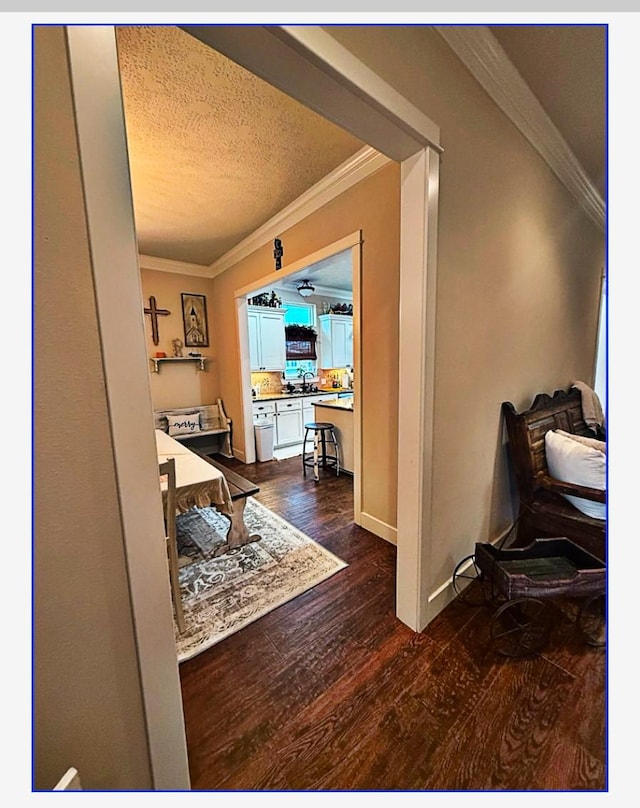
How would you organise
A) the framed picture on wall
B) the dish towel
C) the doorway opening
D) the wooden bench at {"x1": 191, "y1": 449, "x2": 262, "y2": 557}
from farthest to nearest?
1. the framed picture on wall
2. the dish towel
3. the doorway opening
4. the wooden bench at {"x1": 191, "y1": 449, "x2": 262, "y2": 557}

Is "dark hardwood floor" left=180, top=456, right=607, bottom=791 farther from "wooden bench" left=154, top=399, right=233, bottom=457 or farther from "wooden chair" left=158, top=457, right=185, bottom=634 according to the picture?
"wooden bench" left=154, top=399, right=233, bottom=457

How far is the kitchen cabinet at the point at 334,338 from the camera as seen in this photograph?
583 centimetres

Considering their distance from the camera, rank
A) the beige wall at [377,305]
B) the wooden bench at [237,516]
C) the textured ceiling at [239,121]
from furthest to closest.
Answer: the wooden bench at [237,516] < the beige wall at [377,305] < the textured ceiling at [239,121]

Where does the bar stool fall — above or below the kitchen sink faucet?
below

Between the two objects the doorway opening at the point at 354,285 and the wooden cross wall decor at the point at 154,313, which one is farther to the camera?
the wooden cross wall decor at the point at 154,313

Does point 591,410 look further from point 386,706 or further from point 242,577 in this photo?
point 242,577

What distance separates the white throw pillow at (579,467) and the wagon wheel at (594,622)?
1.50 ft

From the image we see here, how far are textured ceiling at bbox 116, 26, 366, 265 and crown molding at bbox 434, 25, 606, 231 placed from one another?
2.48 feet

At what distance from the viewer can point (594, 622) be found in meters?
1.53

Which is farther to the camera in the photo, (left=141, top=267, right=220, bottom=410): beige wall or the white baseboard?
(left=141, top=267, right=220, bottom=410): beige wall

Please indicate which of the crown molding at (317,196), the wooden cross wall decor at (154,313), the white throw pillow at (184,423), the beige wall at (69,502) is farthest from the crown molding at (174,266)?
the beige wall at (69,502)

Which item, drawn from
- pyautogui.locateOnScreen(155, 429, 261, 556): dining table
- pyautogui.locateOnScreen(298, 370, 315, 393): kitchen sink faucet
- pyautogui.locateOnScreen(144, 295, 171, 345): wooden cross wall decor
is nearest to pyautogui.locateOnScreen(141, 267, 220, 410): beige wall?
pyautogui.locateOnScreen(144, 295, 171, 345): wooden cross wall decor

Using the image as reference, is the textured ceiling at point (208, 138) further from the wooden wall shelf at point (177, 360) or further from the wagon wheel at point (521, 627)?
the wagon wheel at point (521, 627)

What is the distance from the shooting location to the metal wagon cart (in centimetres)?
135
